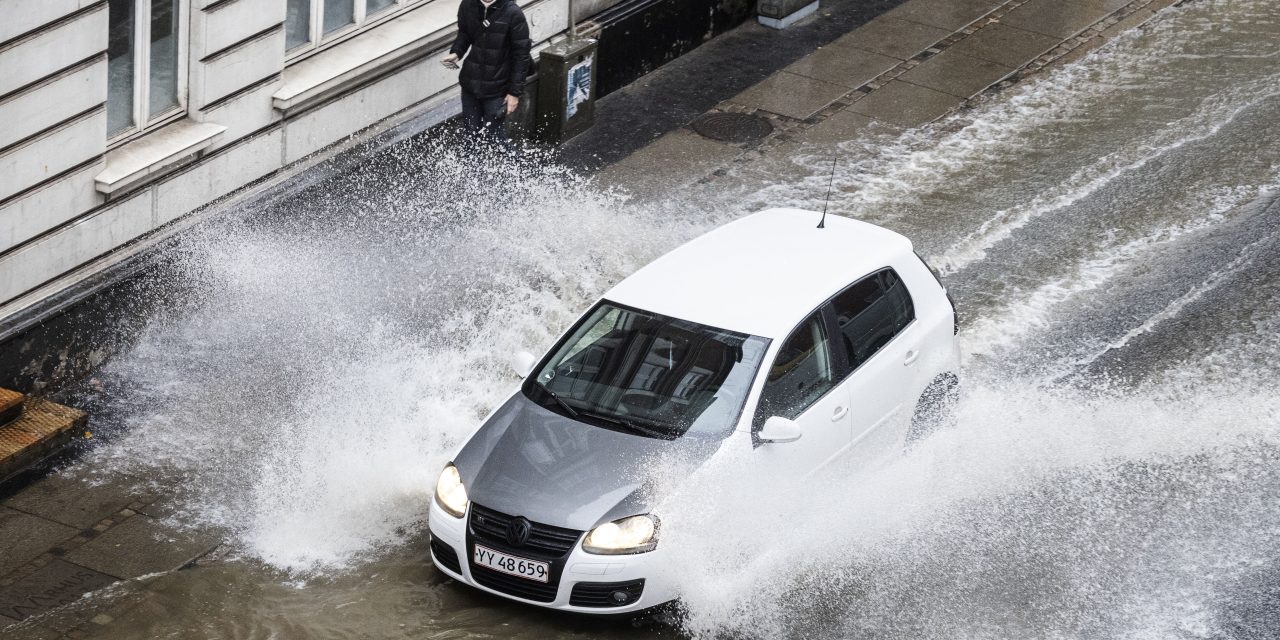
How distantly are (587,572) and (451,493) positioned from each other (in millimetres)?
949

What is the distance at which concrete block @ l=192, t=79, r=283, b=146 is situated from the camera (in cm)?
1202

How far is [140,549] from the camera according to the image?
30.5 feet

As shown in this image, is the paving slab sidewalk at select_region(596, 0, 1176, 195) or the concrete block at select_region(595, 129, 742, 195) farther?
the paving slab sidewalk at select_region(596, 0, 1176, 195)

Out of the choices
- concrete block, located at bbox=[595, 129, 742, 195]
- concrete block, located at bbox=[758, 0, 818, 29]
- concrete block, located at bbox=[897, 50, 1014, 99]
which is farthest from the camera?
concrete block, located at bbox=[758, 0, 818, 29]

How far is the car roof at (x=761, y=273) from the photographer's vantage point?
931cm

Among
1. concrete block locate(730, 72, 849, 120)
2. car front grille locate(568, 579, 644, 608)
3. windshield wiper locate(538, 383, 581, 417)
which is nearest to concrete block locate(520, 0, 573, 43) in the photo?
concrete block locate(730, 72, 849, 120)

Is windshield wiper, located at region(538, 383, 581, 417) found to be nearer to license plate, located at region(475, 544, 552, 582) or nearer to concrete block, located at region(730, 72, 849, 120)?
license plate, located at region(475, 544, 552, 582)

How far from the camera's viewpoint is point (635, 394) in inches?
357

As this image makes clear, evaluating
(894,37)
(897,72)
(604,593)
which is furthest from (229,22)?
(894,37)

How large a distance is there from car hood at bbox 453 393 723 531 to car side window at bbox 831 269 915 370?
1209 mm

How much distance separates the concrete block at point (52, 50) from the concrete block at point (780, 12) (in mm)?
8886

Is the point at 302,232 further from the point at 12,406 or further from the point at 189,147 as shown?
the point at 12,406

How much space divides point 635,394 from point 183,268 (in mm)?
4362

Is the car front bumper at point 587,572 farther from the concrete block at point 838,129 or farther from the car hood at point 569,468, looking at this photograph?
the concrete block at point 838,129
